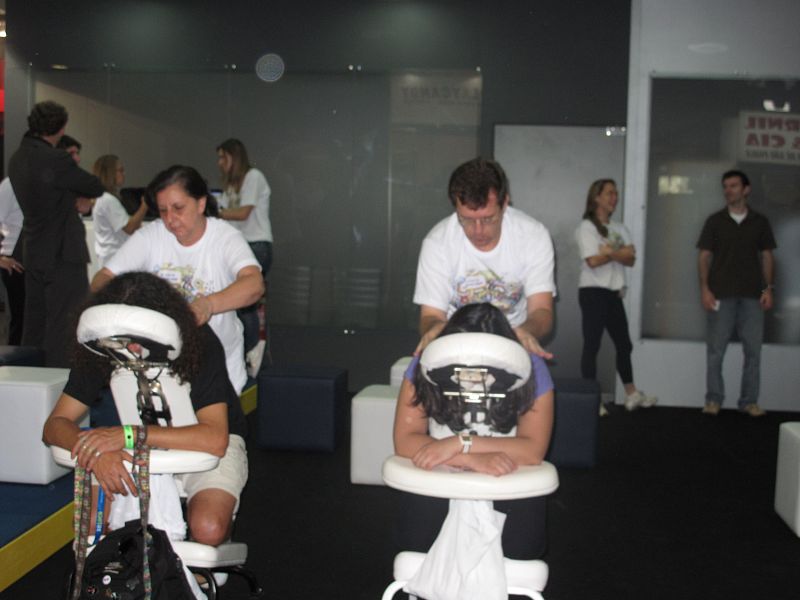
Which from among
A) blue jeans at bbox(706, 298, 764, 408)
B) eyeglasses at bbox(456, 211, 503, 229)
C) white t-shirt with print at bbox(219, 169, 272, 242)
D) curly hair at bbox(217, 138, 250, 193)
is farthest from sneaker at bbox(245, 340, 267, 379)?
eyeglasses at bbox(456, 211, 503, 229)

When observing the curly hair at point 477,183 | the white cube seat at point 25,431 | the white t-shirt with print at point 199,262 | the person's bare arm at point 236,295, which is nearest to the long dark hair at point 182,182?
the white t-shirt with print at point 199,262

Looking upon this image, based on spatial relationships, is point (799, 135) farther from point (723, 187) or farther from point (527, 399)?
point (527, 399)

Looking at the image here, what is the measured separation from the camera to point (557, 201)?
22.9 feet

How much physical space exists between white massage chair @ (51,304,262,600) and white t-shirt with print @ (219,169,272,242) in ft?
12.1

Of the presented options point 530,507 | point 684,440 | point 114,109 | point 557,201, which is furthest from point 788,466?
point 114,109

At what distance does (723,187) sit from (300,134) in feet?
9.32

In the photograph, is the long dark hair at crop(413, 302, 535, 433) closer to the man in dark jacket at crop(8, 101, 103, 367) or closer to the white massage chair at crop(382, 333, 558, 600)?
the white massage chair at crop(382, 333, 558, 600)

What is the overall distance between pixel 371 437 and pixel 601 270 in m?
2.13

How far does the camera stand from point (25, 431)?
4.03m

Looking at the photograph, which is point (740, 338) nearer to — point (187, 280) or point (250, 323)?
point (250, 323)

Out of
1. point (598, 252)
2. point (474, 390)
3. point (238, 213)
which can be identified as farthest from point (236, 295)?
point (598, 252)

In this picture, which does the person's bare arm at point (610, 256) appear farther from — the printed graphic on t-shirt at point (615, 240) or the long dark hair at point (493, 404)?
the long dark hair at point (493, 404)

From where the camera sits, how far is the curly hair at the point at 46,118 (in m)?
5.19

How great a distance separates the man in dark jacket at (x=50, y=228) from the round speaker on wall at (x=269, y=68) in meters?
2.07
